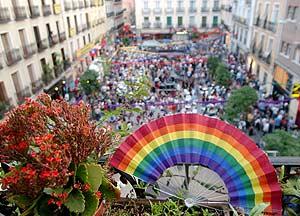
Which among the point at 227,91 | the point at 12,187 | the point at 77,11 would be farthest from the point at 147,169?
the point at 77,11

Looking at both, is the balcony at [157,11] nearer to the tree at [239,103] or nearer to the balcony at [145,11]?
the balcony at [145,11]

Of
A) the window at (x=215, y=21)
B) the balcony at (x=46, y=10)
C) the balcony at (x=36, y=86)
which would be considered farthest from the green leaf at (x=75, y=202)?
the window at (x=215, y=21)

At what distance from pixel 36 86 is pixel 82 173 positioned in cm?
1896

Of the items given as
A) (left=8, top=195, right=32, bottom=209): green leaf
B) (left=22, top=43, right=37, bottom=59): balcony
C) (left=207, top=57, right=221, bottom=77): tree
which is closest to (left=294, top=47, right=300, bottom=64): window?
(left=207, top=57, right=221, bottom=77): tree

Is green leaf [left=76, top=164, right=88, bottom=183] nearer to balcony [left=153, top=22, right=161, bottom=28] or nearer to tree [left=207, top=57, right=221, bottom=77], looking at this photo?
tree [left=207, top=57, right=221, bottom=77]

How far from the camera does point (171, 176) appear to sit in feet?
9.41

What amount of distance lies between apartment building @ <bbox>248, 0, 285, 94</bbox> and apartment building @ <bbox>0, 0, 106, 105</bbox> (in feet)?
56.6

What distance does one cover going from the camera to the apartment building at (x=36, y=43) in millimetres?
16422

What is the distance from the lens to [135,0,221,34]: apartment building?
47.9 m

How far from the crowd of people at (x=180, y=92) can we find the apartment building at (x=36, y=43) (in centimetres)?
379

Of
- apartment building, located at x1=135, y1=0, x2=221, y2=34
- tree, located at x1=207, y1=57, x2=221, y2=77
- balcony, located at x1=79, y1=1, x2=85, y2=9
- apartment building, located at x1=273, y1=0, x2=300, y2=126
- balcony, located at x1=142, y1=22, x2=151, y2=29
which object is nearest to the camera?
apartment building, located at x1=273, y1=0, x2=300, y2=126

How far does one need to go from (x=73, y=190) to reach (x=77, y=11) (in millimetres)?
29976

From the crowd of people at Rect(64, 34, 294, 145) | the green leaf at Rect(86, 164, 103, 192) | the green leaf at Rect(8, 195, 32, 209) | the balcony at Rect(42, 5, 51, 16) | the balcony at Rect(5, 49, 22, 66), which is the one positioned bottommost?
the crowd of people at Rect(64, 34, 294, 145)

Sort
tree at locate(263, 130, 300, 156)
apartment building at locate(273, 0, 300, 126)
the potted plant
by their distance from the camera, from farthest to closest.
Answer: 1. apartment building at locate(273, 0, 300, 126)
2. tree at locate(263, 130, 300, 156)
3. the potted plant
